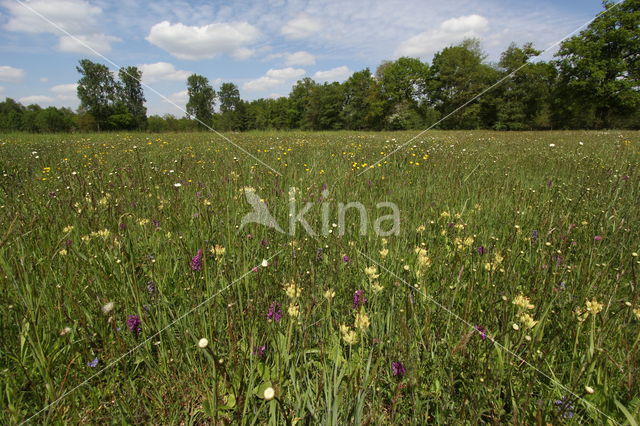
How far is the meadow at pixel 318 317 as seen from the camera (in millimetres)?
1195

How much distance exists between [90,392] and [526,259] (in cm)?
266

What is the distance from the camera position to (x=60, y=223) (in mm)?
2551

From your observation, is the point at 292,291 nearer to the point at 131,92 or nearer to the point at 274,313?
the point at 274,313

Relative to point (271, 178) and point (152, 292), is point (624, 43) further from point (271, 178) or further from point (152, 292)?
point (152, 292)

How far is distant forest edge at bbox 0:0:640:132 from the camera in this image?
27.6 meters

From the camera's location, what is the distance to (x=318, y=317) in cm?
170

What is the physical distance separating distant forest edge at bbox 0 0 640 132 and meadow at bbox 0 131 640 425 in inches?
174

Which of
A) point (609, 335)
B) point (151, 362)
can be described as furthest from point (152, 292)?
point (609, 335)

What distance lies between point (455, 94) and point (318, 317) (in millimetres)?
35013

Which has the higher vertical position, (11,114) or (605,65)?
(11,114)

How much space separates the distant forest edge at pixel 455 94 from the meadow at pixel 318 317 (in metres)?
4.43

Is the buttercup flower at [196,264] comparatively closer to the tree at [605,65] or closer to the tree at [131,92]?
the tree at [131,92]

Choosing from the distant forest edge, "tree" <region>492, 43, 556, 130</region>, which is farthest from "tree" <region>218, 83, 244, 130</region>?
"tree" <region>492, 43, 556, 130</region>

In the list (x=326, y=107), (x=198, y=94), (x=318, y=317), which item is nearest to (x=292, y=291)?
(x=318, y=317)
